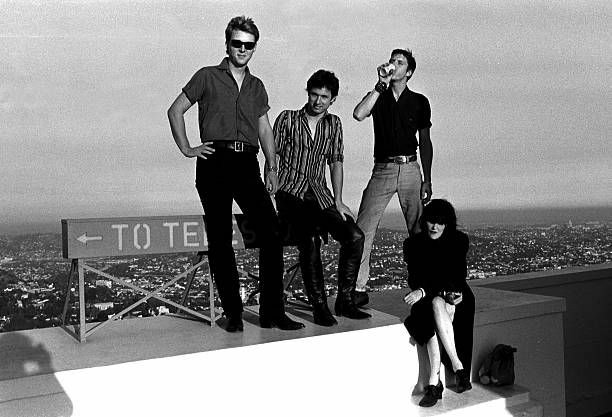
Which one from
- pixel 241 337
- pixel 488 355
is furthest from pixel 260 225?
pixel 488 355

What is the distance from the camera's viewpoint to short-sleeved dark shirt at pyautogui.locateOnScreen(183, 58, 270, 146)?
141 inches

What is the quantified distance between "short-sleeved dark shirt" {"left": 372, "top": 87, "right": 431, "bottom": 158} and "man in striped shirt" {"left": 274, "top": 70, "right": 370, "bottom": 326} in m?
0.30

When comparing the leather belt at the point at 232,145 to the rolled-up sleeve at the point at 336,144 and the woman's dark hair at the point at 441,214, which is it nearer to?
the rolled-up sleeve at the point at 336,144

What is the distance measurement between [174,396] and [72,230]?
3.33ft

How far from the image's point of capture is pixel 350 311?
4.01m

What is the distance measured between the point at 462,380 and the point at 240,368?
1.32m

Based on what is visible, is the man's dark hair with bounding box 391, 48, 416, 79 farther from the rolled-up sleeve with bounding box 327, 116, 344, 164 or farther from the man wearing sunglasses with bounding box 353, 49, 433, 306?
the rolled-up sleeve with bounding box 327, 116, 344, 164

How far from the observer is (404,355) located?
3.81 metres

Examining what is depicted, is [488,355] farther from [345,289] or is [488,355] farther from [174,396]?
[174,396]

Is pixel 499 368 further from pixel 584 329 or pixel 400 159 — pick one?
pixel 584 329

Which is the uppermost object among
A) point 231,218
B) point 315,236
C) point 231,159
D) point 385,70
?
point 385,70

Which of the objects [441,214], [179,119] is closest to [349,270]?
[441,214]

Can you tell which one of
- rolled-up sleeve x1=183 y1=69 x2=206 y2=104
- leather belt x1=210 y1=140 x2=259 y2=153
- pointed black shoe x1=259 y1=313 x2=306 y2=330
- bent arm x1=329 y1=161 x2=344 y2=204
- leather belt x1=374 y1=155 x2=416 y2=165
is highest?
rolled-up sleeve x1=183 y1=69 x2=206 y2=104

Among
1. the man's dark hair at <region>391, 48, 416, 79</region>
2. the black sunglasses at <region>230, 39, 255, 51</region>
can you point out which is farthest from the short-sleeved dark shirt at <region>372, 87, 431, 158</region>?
the black sunglasses at <region>230, 39, 255, 51</region>
